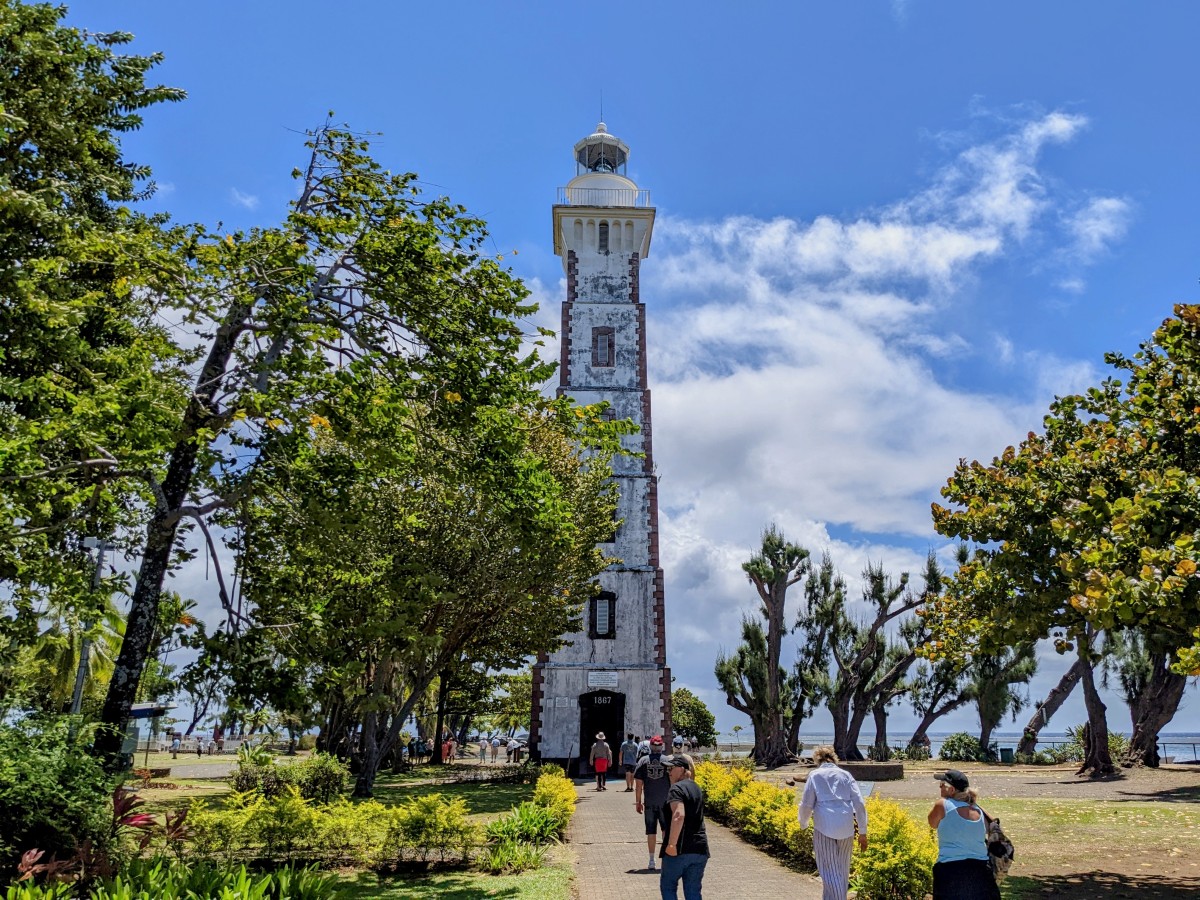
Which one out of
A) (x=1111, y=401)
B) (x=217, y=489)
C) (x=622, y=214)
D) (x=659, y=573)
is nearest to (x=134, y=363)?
(x=217, y=489)

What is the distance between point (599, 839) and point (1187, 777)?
20.8 metres

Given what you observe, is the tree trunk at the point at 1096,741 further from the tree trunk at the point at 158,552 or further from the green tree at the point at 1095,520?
the tree trunk at the point at 158,552

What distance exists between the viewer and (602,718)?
30234 millimetres

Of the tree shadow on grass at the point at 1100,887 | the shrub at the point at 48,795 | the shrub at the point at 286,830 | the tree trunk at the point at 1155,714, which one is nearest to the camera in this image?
the shrub at the point at 48,795

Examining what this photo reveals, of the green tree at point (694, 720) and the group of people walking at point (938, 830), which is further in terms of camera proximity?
the green tree at point (694, 720)

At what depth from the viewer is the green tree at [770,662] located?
37031mm

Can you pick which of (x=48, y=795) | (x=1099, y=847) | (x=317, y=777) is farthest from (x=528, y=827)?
(x=1099, y=847)

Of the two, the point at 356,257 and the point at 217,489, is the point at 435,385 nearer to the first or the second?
the point at 356,257

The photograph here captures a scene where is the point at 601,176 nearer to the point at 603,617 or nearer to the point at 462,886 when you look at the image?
the point at 603,617

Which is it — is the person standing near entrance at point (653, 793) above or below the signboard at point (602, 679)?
below

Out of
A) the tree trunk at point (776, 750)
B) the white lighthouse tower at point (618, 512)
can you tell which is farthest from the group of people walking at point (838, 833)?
the tree trunk at point (776, 750)

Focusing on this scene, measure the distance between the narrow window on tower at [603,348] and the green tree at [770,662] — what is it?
35.1 feet

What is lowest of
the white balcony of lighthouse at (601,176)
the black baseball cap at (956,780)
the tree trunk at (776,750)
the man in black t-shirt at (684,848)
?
the tree trunk at (776,750)

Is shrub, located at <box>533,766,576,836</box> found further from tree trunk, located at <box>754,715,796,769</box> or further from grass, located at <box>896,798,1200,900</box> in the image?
tree trunk, located at <box>754,715,796,769</box>
